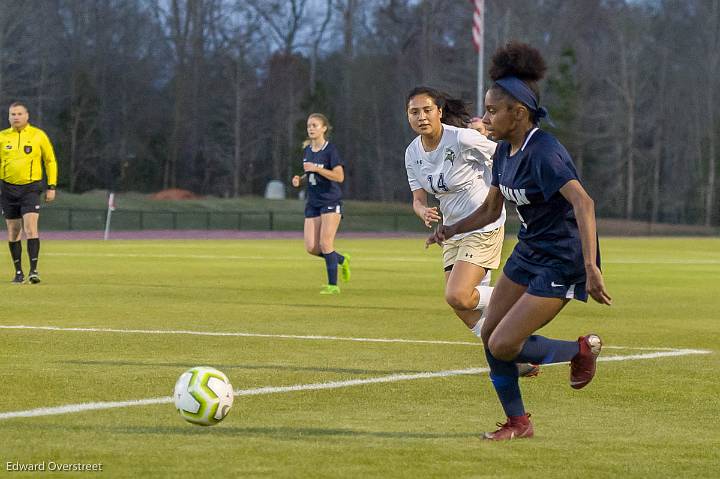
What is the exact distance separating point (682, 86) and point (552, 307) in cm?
7936

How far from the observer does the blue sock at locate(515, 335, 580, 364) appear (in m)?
7.20

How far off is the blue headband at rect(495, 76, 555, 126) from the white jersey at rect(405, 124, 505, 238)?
3.18 m

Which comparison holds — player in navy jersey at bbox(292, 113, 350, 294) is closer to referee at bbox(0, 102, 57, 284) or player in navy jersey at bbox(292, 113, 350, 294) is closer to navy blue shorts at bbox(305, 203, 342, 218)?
navy blue shorts at bbox(305, 203, 342, 218)

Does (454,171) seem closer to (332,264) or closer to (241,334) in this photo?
(241,334)

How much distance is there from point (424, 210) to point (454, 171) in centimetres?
72

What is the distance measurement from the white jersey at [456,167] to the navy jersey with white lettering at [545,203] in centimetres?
319

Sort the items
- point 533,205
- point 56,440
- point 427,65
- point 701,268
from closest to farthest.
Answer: point 56,440 < point 533,205 < point 701,268 < point 427,65

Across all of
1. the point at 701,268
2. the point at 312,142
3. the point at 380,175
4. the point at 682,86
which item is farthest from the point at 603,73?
the point at 312,142

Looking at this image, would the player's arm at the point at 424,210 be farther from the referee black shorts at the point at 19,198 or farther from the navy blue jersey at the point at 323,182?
the referee black shorts at the point at 19,198

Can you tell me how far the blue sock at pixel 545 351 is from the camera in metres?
7.20

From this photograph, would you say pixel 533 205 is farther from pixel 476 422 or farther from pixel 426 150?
pixel 426 150

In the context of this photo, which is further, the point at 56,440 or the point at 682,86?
the point at 682,86

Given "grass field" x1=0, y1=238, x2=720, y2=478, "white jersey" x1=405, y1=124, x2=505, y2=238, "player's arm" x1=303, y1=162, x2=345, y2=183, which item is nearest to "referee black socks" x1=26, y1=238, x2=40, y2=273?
"grass field" x1=0, y1=238, x2=720, y2=478

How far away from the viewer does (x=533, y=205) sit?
281 inches
